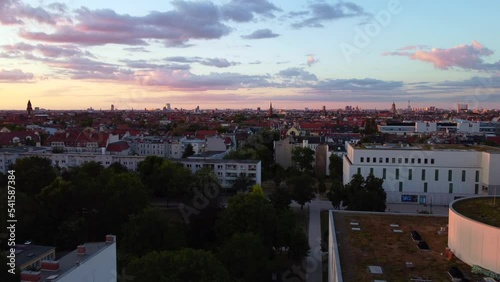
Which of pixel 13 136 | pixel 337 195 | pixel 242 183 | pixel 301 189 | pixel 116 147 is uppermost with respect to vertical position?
pixel 13 136

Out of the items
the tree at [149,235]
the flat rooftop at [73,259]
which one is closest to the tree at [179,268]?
the flat rooftop at [73,259]

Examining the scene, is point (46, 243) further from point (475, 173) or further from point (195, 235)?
point (475, 173)

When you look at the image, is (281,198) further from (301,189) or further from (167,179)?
(167,179)

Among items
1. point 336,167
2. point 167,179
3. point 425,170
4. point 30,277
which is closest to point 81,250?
point 30,277

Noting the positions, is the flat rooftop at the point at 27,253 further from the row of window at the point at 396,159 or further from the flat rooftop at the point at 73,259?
the row of window at the point at 396,159

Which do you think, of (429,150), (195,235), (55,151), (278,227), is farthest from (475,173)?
(55,151)

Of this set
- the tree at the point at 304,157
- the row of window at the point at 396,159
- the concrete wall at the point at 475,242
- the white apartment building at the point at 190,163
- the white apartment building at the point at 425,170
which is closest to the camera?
the concrete wall at the point at 475,242
